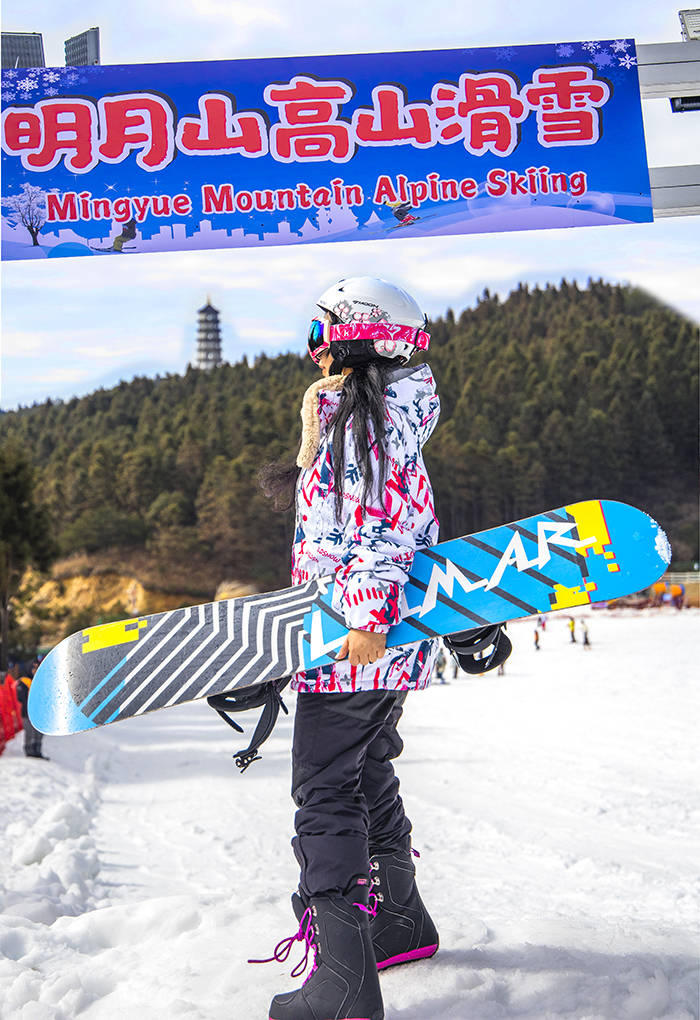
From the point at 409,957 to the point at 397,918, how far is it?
90 mm

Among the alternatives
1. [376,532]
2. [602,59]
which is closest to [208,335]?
[602,59]

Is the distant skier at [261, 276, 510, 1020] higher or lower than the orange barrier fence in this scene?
higher

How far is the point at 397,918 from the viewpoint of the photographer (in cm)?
189

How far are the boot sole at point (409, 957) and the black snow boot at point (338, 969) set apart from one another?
0.95 feet

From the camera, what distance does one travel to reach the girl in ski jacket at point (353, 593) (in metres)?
1.60

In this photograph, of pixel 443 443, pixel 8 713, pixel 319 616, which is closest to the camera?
pixel 319 616

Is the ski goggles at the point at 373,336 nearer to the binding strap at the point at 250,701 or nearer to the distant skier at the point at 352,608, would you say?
the distant skier at the point at 352,608

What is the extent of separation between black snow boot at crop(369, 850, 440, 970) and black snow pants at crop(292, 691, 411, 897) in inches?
9.9

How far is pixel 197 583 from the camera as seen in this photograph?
1751 inches

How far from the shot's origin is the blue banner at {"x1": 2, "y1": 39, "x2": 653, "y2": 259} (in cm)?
249

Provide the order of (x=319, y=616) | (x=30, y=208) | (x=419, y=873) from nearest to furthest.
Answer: (x=319, y=616), (x=30, y=208), (x=419, y=873)

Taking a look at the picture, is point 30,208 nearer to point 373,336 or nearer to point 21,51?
point 21,51

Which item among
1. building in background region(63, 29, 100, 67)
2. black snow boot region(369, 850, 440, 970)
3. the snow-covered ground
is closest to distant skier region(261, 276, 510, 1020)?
black snow boot region(369, 850, 440, 970)

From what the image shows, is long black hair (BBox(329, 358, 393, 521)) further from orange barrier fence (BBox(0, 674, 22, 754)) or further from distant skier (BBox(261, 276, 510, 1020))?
orange barrier fence (BBox(0, 674, 22, 754))
